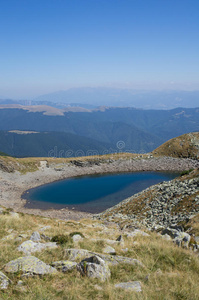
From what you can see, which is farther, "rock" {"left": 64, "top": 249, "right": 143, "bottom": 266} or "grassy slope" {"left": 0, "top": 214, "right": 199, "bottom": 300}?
"rock" {"left": 64, "top": 249, "right": 143, "bottom": 266}

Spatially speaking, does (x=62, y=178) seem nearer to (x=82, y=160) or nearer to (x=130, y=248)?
(x=82, y=160)

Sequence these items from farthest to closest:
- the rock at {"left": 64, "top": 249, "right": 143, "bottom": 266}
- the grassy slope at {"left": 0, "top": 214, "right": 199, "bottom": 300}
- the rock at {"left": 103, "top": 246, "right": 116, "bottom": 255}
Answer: the rock at {"left": 103, "top": 246, "right": 116, "bottom": 255}, the rock at {"left": 64, "top": 249, "right": 143, "bottom": 266}, the grassy slope at {"left": 0, "top": 214, "right": 199, "bottom": 300}

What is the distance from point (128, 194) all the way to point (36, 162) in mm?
43406

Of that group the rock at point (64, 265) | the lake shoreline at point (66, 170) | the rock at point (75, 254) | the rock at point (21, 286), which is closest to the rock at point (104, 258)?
the rock at point (75, 254)

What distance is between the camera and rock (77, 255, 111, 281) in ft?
25.6

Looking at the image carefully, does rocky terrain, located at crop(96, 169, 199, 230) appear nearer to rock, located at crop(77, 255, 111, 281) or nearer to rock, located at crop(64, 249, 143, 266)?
rock, located at crop(64, 249, 143, 266)

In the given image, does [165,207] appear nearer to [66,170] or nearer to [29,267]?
[29,267]

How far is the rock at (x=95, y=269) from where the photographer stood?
7.81 metres

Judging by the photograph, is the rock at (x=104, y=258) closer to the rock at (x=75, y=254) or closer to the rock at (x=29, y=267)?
the rock at (x=75, y=254)

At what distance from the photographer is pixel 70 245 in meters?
11.6

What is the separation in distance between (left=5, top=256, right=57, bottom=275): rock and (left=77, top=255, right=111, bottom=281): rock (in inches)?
41.5

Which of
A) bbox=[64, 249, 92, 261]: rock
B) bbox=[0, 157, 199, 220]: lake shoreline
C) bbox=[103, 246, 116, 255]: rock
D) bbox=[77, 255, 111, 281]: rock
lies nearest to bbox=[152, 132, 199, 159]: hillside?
bbox=[0, 157, 199, 220]: lake shoreline

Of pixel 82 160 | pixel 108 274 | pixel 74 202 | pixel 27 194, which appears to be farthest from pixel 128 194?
pixel 108 274

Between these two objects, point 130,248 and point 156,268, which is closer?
point 156,268
